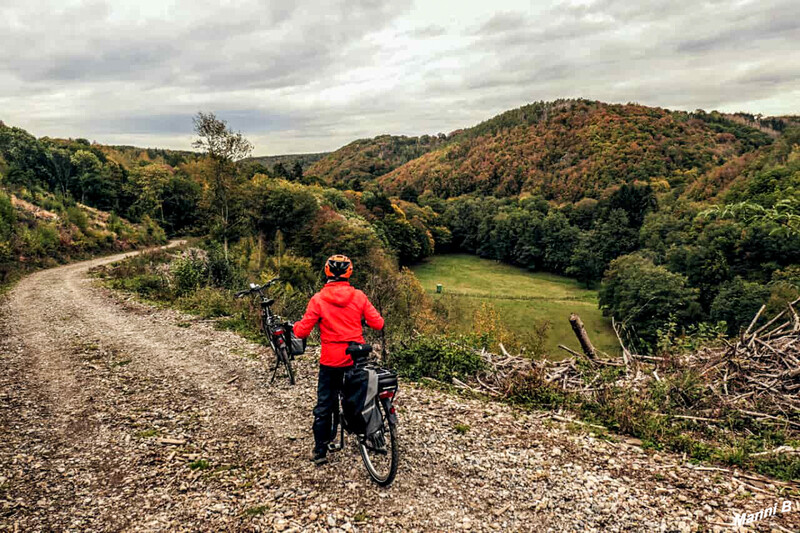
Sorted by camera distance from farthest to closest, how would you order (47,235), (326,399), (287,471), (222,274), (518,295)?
(518,295) < (47,235) < (222,274) < (287,471) < (326,399)

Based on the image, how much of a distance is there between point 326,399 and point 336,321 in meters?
0.96

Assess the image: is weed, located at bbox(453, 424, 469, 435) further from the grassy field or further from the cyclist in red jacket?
the grassy field

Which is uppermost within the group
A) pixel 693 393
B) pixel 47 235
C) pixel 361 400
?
pixel 47 235

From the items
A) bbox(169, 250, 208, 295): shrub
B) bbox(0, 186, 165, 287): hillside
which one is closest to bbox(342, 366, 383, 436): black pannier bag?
bbox(169, 250, 208, 295): shrub

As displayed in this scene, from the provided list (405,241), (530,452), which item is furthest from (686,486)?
(405,241)

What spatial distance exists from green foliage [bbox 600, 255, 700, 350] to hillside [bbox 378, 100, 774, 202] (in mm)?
68565

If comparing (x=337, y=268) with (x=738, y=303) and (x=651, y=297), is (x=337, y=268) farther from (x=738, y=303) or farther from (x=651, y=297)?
(x=738, y=303)

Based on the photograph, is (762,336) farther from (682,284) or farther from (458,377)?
(682,284)

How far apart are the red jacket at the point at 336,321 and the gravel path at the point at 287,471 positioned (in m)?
1.47

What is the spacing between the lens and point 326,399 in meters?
4.55

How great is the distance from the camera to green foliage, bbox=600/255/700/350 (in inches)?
1570

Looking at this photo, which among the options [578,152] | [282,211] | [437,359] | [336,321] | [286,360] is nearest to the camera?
[336,321]

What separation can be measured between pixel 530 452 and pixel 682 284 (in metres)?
46.6

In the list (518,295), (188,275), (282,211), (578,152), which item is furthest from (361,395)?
(578,152)
